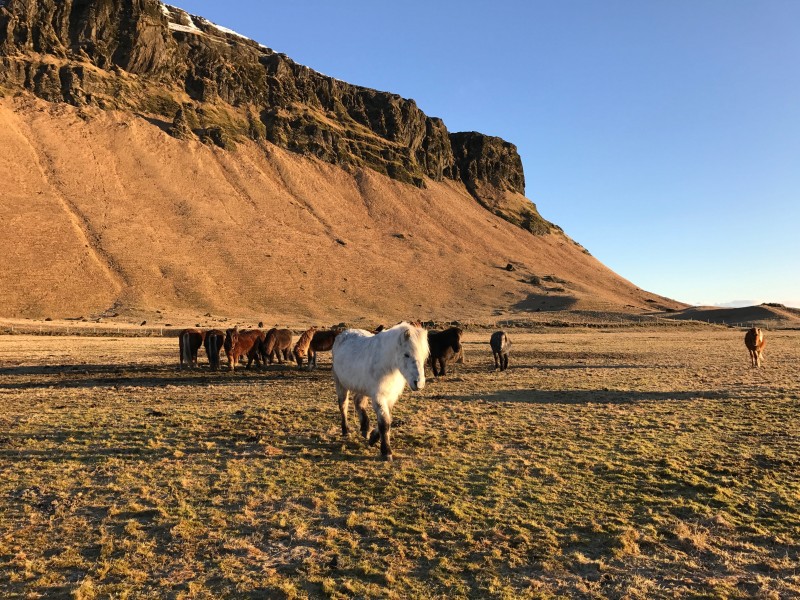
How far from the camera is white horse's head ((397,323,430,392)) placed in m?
8.02

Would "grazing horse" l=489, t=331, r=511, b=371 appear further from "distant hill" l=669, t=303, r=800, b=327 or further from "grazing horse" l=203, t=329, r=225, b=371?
"distant hill" l=669, t=303, r=800, b=327

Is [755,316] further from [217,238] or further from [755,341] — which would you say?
[217,238]

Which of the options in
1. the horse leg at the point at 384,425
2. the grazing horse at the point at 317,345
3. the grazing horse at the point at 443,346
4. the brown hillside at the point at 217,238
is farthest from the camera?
the brown hillside at the point at 217,238

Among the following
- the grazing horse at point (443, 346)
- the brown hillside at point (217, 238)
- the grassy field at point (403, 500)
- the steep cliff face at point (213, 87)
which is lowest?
the grassy field at point (403, 500)

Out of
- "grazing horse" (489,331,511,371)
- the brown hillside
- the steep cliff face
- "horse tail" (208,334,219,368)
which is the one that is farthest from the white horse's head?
the steep cliff face

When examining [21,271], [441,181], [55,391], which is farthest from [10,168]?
[441,181]

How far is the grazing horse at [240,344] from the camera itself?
22312mm

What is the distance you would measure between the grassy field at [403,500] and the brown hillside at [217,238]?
5532 centimetres

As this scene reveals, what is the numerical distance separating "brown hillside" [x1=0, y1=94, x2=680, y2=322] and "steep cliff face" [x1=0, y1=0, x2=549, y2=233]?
6.09 m

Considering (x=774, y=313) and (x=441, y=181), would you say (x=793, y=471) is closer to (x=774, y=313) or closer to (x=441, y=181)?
(x=774, y=313)

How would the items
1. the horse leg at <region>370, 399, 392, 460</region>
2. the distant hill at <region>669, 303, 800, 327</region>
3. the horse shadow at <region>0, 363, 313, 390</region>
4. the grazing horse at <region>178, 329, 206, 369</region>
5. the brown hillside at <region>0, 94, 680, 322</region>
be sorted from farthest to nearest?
the distant hill at <region>669, 303, 800, 327</region>, the brown hillside at <region>0, 94, 680, 322</region>, the grazing horse at <region>178, 329, 206, 369</region>, the horse shadow at <region>0, 363, 313, 390</region>, the horse leg at <region>370, 399, 392, 460</region>

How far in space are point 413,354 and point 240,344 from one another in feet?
53.1

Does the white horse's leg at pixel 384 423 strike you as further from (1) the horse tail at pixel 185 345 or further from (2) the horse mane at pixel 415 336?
(1) the horse tail at pixel 185 345

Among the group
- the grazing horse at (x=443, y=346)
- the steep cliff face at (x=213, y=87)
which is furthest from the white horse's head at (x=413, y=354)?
the steep cliff face at (x=213, y=87)
